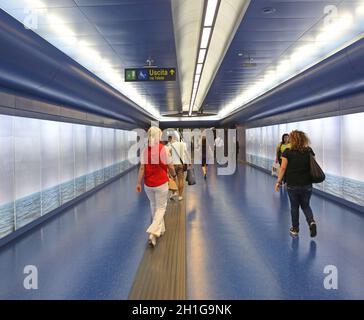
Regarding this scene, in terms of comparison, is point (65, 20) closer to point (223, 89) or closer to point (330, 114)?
point (330, 114)

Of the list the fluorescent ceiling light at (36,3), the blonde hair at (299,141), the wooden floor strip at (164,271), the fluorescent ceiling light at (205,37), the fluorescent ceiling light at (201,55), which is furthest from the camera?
the fluorescent ceiling light at (201,55)

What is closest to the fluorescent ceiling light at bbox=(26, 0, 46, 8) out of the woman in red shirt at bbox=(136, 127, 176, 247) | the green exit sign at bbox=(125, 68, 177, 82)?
the woman in red shirt at bbox=(136, 127, 176, 247)

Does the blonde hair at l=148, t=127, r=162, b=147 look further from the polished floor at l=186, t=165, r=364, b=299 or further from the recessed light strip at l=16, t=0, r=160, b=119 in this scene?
the recessed light strip at l=16, t=0, r=160, b=119

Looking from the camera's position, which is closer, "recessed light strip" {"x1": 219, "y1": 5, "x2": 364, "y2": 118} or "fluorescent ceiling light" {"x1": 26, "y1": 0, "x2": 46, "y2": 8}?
"fluorescent ceiling light" {"x1": 26, "y1": 0, "x2": 46, "y2": 8}

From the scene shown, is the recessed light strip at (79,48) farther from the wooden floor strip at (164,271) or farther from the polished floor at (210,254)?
the wooden floor strip at (164,271)

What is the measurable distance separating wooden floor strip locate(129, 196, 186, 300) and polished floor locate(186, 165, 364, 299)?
5.0 inches

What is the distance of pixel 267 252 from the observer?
4402mm

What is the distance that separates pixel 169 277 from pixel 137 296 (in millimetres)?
519

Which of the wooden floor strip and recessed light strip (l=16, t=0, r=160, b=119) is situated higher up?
recessed light strip (l=16, t=0, r=160, b=119)

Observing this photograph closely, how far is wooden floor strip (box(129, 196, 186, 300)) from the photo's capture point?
3.20 meters

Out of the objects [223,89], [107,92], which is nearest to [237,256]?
[107,92]

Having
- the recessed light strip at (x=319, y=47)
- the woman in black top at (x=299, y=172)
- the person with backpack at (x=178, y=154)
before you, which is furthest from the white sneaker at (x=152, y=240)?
the recessed light strip at (x=319, y=47)

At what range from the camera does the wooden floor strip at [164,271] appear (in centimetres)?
320

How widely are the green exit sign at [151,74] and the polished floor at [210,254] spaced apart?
296cm
